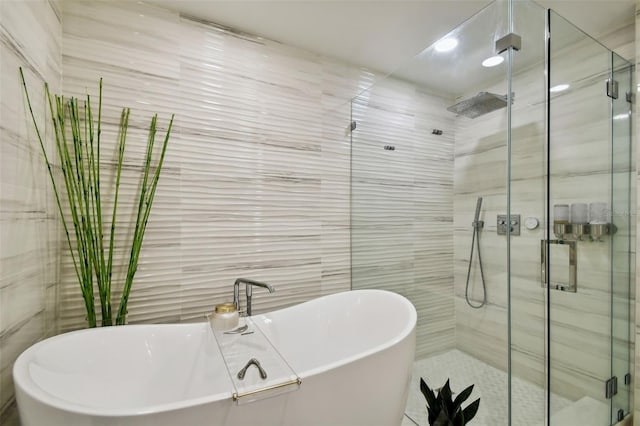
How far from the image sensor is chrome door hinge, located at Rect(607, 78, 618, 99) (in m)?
1.72

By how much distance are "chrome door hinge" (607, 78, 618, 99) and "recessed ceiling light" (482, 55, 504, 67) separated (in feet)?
2.82

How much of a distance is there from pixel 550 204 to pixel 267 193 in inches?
61.4

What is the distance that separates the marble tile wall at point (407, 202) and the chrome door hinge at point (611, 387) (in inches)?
36.0

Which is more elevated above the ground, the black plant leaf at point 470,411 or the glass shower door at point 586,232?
the glass shower door at point 586,232

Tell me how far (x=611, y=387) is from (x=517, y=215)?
1322 mm

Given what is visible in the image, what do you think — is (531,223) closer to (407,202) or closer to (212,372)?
(407,202)

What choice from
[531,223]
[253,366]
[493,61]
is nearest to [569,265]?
[531,223]

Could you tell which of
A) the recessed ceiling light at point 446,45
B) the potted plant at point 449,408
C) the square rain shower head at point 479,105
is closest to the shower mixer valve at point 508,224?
the square rain shower head at point 479,105

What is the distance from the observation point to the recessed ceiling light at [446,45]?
1.64 metres

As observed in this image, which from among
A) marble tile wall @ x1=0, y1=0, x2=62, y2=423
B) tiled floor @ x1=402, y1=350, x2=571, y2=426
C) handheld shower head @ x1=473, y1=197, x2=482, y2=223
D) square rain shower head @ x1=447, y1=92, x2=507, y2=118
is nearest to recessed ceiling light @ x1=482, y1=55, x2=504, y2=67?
square rain shower head @ x1=447, y1=92, x2=507, y2=118

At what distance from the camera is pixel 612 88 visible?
1.73 m

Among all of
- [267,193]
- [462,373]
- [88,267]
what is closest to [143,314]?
[88,267]

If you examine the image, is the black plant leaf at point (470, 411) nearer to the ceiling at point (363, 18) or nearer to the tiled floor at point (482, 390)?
the tiled floor at point (482, 390)

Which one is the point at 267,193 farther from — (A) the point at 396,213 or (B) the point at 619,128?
(B) the point at 619,128
